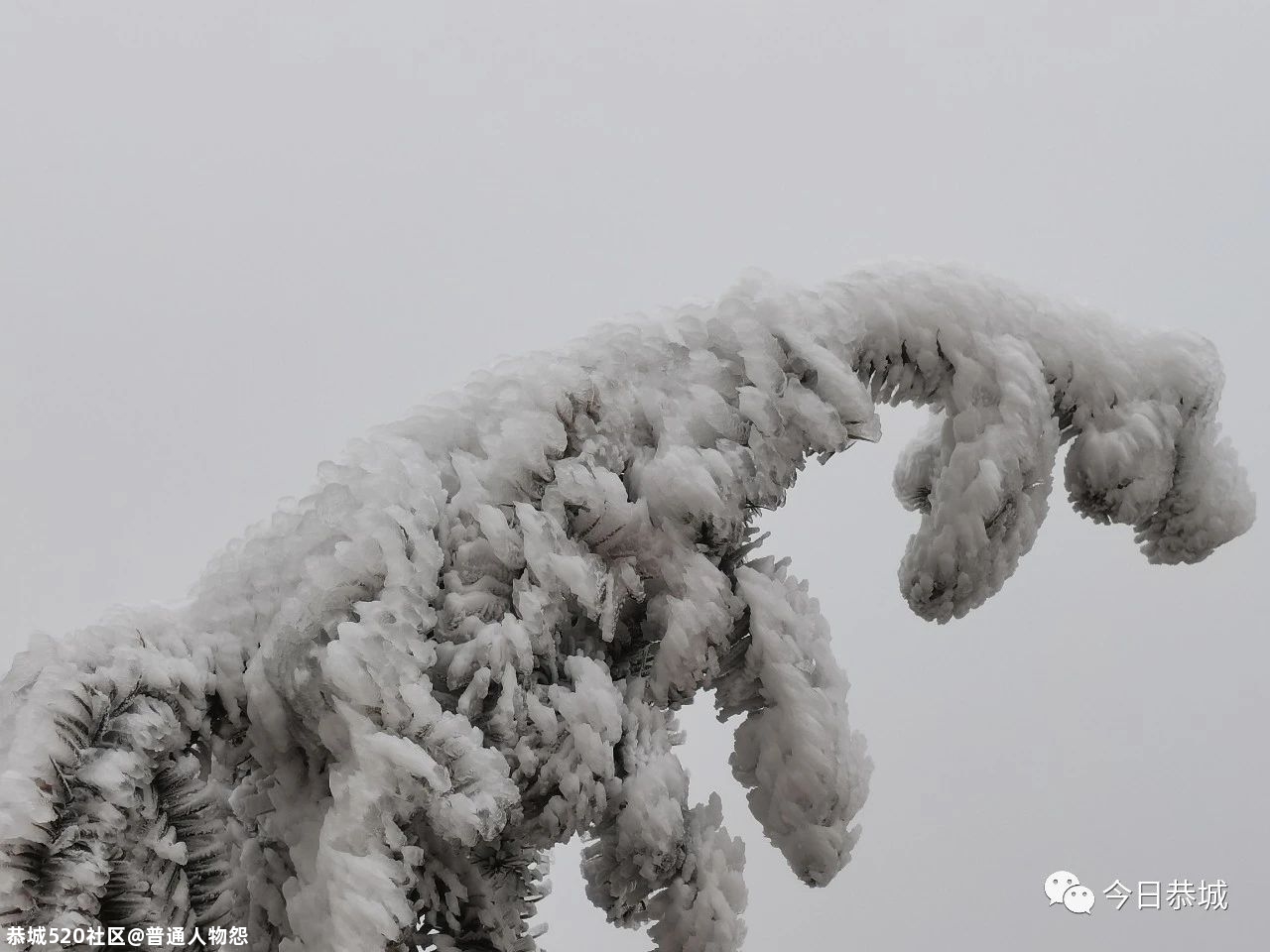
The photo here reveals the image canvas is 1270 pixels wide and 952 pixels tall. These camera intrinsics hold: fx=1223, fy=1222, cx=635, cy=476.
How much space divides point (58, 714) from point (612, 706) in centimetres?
20

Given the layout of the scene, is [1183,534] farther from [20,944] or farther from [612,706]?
[20,944]

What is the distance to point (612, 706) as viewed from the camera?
1.56ft

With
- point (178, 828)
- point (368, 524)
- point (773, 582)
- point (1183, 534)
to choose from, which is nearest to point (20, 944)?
point (178, 828)

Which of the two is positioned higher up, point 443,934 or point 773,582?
point 773,582

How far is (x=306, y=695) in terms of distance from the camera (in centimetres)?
44

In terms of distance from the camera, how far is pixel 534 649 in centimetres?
47

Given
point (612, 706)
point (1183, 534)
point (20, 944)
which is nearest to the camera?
point (20, 944)

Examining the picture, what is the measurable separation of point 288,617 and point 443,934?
144mm

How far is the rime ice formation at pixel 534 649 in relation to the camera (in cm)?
42

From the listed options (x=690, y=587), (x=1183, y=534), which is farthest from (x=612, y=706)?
(x=1183, y=534)

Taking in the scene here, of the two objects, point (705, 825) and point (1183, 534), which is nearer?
point (705, 825)

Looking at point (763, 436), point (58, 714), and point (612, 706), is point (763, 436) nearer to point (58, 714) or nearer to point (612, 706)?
point (612, 706)

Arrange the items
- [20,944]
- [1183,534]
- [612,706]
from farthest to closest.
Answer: [1183,534], [612,706], [20,944]

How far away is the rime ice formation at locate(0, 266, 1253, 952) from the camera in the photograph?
1.37 feet
